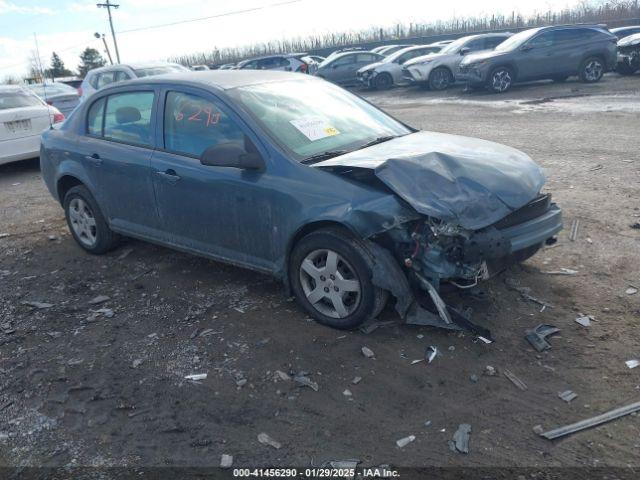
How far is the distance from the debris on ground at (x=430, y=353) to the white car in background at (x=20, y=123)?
8.96 meters

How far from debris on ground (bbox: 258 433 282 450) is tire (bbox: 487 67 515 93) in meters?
16.0

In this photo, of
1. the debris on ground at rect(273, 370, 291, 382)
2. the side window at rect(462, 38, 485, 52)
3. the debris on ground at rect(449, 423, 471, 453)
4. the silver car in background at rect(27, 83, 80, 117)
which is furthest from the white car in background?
the side window at rect(462, 38, 485, 52)

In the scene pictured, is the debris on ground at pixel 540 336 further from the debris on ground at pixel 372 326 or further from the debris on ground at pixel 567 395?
the debris on ground at pixel 372 326

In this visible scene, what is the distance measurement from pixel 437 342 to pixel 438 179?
109 cm

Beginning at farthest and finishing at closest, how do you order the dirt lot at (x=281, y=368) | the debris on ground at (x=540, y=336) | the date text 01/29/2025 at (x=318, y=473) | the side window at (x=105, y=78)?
the side window at (x=105, y=78) → the debris on ground at (x=540, y=336) → the dirt lot at (x=281, y=368) → the date text 01/29/2025 at (x=318, y=473)

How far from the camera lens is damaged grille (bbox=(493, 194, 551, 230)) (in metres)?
4.13

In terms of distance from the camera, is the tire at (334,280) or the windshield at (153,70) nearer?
the tire at (334,280)

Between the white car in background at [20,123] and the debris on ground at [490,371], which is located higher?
the white car in background at [20,123]

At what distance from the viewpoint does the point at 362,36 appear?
5138 centimetres

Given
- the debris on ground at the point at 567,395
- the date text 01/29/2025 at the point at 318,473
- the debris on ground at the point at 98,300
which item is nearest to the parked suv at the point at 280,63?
the debris on ground at the point at 98,300

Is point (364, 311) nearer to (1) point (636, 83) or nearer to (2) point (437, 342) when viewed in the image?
(2) point (437, 342)

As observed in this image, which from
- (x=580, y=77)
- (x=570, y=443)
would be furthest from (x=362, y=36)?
(x=570, y=443)

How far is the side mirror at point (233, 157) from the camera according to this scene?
4316mm

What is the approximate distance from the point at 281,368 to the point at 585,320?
6.94 feet
